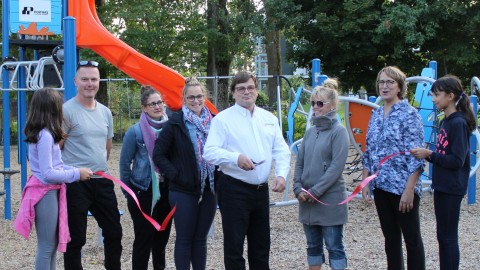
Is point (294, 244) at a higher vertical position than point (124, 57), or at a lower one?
lower

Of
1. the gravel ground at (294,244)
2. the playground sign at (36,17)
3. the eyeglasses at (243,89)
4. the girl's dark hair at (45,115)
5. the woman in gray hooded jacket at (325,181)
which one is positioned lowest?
the gravel ground at (294,244)

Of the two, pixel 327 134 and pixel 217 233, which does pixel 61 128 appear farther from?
pixel 217 233

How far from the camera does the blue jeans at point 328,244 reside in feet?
15.1

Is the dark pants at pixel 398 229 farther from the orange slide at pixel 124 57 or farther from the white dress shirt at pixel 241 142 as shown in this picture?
the orange slide at pixel 124 57

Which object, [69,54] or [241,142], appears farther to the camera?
[69,54]

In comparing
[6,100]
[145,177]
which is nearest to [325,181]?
[145,177]

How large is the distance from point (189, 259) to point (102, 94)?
55.1ft

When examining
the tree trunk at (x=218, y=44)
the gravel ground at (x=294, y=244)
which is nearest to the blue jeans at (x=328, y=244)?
the gravel ground at (x=294, y=244)

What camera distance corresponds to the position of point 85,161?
4.59m

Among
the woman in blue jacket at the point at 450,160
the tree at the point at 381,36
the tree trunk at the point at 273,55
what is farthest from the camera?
the tree trunk at the point at 273,55

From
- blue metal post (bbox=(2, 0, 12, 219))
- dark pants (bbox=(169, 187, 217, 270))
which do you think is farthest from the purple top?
blue metal post (bbox=(2, 0, 12, 219))

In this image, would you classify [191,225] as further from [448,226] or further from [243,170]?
[448,226]

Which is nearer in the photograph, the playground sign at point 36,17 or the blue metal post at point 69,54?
the blue metal post at point 69,54

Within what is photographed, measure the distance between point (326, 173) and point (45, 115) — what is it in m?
1.88
